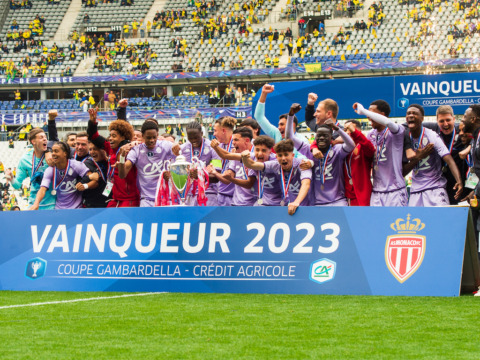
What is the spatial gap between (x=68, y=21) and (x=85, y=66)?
5.77 m

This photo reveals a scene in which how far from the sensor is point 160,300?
6.62 meters

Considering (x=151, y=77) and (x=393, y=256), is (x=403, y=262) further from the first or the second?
(x=151, y=77)

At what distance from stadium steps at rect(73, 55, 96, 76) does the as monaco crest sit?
38444 mm

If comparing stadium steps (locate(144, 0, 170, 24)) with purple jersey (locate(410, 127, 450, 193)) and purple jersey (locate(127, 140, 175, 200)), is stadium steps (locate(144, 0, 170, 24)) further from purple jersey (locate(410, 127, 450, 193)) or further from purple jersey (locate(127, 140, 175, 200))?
purple jersey (locate(410, 127, 450, 193))

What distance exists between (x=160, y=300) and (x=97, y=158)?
2.90 meters

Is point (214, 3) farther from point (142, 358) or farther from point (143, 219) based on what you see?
point (142, 358)

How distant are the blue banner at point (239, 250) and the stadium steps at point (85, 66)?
3653 cm

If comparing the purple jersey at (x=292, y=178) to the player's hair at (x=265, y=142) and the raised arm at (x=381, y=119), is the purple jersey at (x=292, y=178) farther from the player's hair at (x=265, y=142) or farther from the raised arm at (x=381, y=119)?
the raised arm at (x=381, y=119)

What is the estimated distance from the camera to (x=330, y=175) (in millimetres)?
7547

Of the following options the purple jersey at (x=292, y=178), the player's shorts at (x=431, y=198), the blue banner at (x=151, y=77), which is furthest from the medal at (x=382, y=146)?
the blue banner at (x=151, y=77)

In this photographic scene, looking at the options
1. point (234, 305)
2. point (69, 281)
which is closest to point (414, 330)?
point (234, 305)

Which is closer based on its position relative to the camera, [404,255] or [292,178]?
[404,255]

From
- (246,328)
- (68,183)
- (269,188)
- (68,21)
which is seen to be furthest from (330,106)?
(68,21)

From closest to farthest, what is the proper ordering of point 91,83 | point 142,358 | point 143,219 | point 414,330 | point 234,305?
point 142,358 → point 414,330 → point 234,305 → point 143,219 → point 91,83
